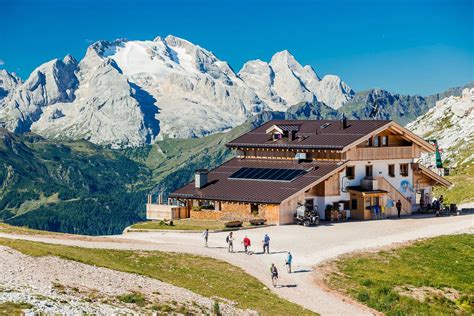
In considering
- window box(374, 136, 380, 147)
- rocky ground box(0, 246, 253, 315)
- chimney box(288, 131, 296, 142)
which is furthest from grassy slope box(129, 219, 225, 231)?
rocky ground box(0, 246, 253, 315)

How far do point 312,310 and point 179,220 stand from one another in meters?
41.3

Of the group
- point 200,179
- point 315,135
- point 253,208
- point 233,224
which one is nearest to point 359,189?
point 315,135

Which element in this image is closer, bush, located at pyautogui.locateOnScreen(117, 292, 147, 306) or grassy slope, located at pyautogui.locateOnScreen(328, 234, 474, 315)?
bush, located at pyautogui.locateOnScreen(117, 292, 147, 306)

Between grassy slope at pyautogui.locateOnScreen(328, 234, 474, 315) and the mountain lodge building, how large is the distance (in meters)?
15.9

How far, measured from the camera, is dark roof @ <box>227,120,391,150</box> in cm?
8931

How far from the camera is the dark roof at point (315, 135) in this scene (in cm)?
8931

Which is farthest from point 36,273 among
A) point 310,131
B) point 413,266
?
point 310,131

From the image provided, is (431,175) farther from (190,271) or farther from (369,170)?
(190,271)

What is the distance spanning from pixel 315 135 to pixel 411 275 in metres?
37.4

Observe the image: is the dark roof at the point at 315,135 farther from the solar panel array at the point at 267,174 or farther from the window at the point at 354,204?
the window at the point at 354,204

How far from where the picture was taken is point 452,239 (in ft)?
241

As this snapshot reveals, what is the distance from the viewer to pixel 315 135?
310ft

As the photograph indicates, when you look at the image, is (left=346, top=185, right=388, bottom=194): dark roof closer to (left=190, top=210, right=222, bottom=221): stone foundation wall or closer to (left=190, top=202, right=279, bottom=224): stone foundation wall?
(left=190, top=202, right=279, bottom=224): stone foundation wall

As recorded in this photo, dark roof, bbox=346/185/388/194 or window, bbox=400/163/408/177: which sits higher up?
window, bbox=400/163/408/177
